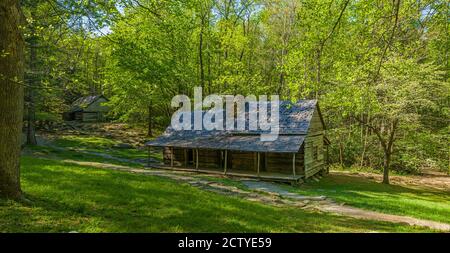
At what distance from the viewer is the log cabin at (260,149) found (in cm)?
2256

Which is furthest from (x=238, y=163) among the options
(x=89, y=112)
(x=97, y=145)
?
(x=89, y=112)

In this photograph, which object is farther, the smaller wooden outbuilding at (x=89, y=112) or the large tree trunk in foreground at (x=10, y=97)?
the smaller wooden outbuilding at (x=89, y=112)

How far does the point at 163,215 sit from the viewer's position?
8.25 m

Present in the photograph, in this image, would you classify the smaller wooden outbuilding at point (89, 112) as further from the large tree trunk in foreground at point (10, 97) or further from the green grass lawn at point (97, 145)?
the large tree trunk in foreground at point (10, 97)

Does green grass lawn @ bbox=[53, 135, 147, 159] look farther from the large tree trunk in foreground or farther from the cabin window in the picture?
the large tree trunk in foreground

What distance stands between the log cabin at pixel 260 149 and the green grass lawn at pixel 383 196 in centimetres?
184

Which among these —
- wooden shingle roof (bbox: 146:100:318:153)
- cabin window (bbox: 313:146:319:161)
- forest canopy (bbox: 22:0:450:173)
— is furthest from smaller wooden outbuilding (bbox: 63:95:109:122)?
cabin window (bbox: 313:146:319:161)

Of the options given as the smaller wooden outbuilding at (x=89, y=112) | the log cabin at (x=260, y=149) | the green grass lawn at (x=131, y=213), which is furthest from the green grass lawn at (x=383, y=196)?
the smaller wooden outbuilding at (x=89, y=112)

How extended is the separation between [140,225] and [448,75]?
1511 inches

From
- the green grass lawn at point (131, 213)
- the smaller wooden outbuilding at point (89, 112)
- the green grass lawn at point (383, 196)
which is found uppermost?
the smaller wooden outbuilding at point (89, 112)

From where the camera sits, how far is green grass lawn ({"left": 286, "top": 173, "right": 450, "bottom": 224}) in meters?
13.8

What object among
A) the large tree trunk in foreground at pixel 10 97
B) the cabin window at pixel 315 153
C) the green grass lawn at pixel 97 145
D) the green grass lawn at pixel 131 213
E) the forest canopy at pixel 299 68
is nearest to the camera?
the green grass lawn at pixel 131 213
